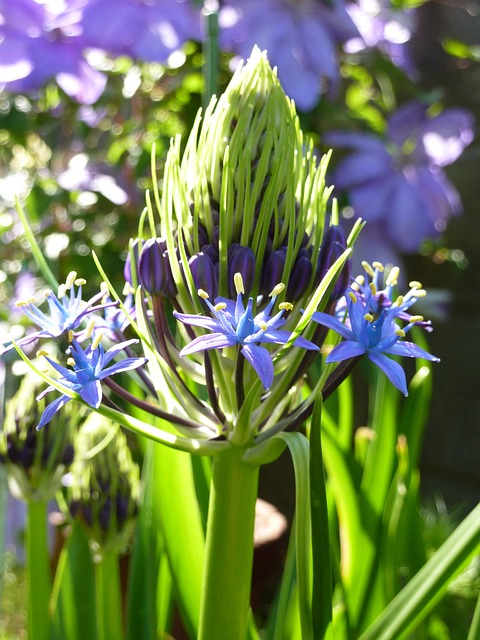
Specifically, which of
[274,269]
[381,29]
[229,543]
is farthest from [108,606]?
[381,29]

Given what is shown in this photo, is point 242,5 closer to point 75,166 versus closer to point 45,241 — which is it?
point 75,166

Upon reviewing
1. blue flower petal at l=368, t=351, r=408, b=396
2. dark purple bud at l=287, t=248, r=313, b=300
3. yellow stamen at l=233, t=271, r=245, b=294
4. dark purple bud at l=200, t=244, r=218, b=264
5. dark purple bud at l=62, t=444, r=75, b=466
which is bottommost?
dark purple bud at l=62, t=444, r=75, b=466

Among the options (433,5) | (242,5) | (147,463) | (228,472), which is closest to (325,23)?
(242,5)

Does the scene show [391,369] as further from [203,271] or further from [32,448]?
[32,448]

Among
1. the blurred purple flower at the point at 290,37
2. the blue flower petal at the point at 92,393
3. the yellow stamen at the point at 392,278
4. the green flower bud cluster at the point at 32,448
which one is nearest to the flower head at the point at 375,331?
the yellow stamen at the point at 392,278

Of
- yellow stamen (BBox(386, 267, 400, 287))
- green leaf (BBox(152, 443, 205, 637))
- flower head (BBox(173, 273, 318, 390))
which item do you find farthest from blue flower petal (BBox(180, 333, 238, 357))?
green leaf (BBox(152, 443, 205, 637))

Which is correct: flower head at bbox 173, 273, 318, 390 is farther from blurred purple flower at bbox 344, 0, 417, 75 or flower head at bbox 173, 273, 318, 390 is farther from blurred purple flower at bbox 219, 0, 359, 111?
blurred purple flower at bbox 344, 0, 417, 75
